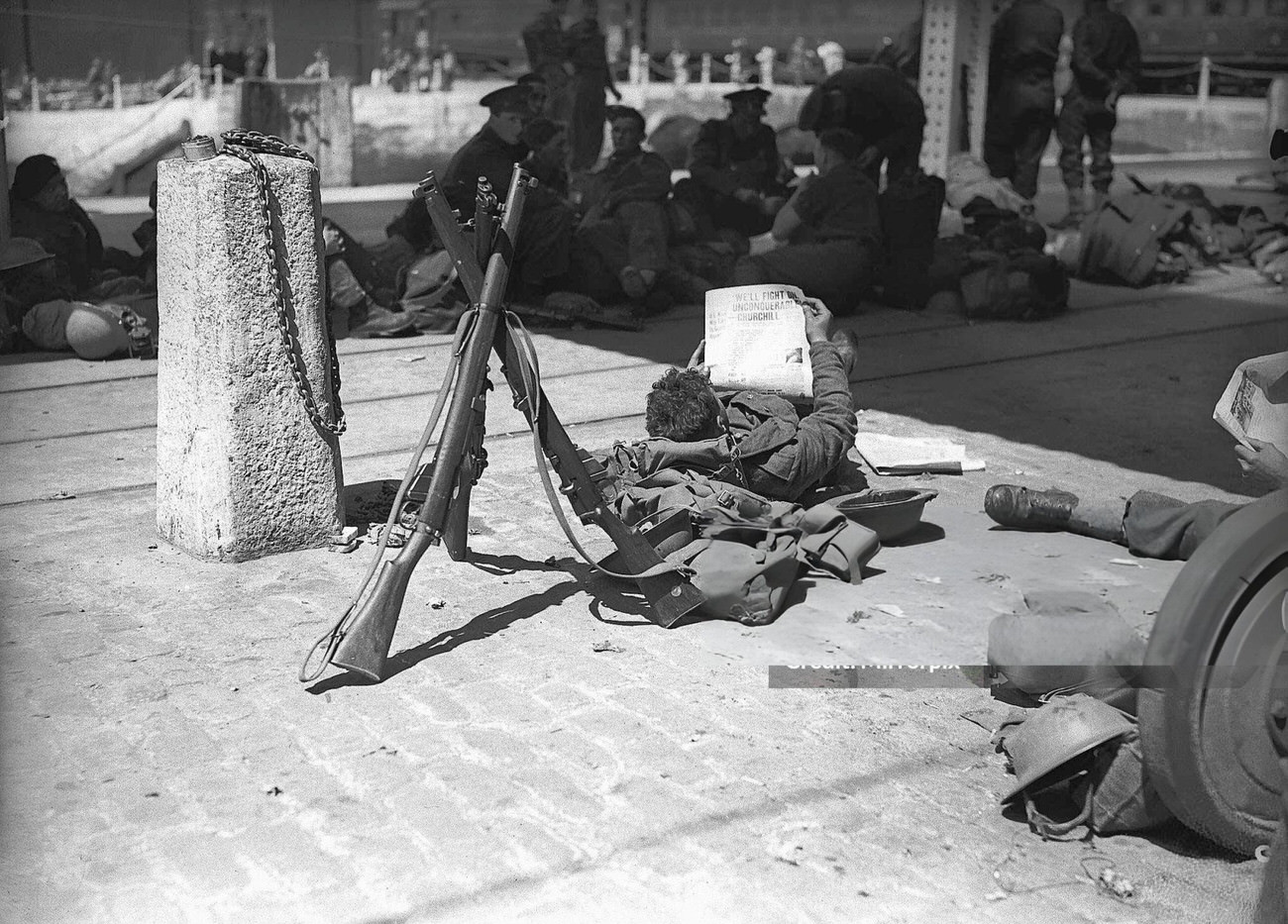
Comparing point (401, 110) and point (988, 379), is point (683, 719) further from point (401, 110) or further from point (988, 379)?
point (401, 110)

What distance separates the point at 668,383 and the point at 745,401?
333 mm

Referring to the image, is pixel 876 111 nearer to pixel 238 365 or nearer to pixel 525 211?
pixel 525 211

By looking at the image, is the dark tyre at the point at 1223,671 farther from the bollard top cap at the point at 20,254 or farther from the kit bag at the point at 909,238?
the bollard top cap at the point at 20,254

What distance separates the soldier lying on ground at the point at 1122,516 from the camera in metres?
4.84

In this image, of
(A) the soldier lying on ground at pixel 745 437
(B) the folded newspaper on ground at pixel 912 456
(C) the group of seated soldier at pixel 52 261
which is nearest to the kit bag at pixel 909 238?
(B) the folded newspaper on ground at pixel 912 456

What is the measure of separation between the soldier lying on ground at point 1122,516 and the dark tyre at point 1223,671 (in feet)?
6.53

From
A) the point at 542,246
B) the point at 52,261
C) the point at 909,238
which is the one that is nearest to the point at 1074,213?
the point at 909,238

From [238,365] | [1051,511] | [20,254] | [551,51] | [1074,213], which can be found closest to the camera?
[238,365]

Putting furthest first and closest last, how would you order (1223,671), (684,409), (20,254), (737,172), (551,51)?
(551,51), (737,172), (20,254), (684,409), (1223,671)

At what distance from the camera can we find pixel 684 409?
15.9 ft

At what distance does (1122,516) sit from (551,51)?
41.1 ft

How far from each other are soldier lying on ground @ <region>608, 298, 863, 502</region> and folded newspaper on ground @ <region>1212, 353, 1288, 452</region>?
1352mm

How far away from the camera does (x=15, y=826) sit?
9.99 feet

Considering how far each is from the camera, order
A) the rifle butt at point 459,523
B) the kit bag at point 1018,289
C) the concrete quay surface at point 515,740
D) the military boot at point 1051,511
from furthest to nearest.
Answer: the kit bag at point 1018,289, the military boot at point 1051,511, the rifle butt at point 459,523, the concrete quay surface at point 515,740
